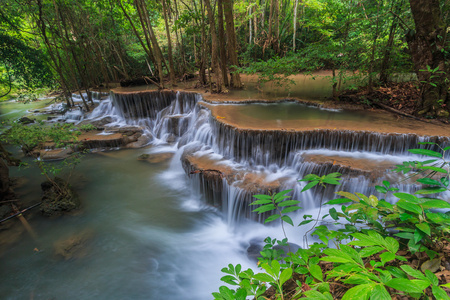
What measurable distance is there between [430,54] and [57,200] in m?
10.4

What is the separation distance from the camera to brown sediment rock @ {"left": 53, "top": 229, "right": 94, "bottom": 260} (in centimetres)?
463

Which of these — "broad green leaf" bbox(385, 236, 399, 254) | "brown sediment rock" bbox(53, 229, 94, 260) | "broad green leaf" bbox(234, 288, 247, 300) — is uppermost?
"broad green leaf" bbox(385, 236, 399, 254)

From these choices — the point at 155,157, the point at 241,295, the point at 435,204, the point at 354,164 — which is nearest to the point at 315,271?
the point at 241,295

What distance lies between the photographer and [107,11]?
13.8m

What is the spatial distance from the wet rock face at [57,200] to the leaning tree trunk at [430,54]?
9.59 meters

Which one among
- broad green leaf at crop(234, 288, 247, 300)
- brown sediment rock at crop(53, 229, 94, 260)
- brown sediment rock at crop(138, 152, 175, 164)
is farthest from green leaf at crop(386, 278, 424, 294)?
brown sediment rock at crop(138, 152, 175, 164)

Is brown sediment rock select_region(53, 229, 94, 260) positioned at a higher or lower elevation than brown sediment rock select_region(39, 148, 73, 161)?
lower

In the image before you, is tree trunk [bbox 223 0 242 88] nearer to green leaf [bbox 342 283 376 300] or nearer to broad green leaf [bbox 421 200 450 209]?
broad green leaf [bbox 421 200 450 209]

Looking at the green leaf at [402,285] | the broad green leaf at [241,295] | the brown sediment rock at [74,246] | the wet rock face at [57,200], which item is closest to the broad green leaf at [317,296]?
the green leaf at [402,285]

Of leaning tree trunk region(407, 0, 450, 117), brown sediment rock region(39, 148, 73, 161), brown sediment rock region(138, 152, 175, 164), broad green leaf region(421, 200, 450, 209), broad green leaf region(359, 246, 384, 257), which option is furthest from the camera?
brown sediment rock region(39, 148, 73, 161)

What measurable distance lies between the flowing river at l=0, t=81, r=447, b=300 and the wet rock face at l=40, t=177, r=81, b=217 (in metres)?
0.24

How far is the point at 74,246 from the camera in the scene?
481 centimetres

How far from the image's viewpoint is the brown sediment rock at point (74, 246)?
182 inches

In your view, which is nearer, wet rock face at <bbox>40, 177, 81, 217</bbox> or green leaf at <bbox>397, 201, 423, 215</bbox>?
green leaf at <bbox>397, 201, 423, 215</bbox>
